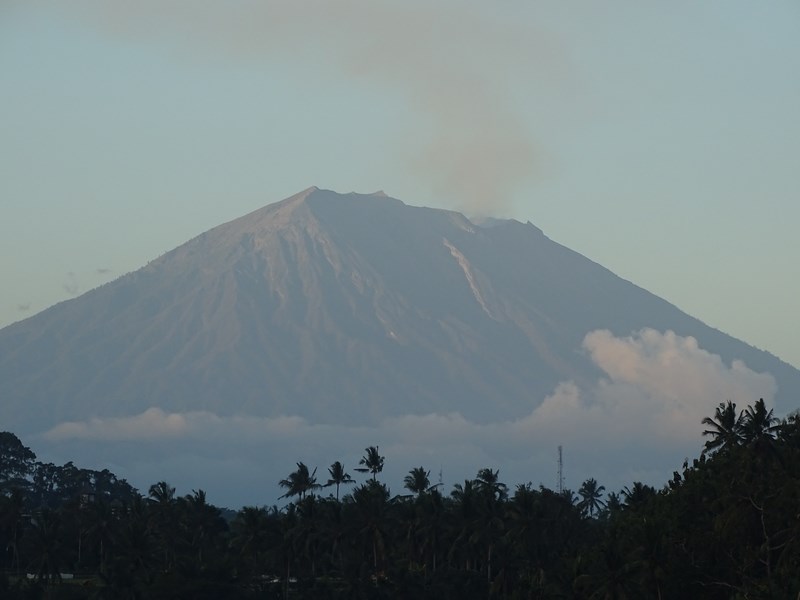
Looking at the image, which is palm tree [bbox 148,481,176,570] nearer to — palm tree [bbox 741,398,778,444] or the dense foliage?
the dense foliage

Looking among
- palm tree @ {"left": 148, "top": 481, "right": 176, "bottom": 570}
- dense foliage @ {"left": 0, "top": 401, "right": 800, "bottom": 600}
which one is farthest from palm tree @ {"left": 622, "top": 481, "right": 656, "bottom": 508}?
palm tree @ {"left": 148, "top": 481, "right": 176, "bottom": 570}

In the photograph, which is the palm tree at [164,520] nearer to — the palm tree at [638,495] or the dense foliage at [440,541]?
the dense foliage at [440,541]

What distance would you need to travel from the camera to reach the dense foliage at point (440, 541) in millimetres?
125500

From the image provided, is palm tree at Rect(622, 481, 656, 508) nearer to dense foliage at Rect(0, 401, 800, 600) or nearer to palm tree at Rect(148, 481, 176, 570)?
dense foliage at Rect(0, 401, 800, 600)

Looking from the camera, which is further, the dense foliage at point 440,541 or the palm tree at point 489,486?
the palm tree at point 489,486

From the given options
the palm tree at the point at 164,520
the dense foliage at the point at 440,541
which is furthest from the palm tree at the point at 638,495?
the palm tree at the point at 164,520

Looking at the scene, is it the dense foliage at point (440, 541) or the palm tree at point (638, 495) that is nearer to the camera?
the dense foliage at point (440, 541)

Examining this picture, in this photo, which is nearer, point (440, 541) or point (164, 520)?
point (440, 541)

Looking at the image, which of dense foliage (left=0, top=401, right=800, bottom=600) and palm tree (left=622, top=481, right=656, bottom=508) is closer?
dense foliage (left=0, top=401, right=800, bottom=600)

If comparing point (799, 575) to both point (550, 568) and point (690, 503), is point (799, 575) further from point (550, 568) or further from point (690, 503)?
point (550, 568)

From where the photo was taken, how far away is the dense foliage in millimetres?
125500

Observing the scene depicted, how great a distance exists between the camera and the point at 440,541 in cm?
16600

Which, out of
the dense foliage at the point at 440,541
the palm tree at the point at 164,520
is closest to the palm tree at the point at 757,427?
the dense foliage at the point at 440,541

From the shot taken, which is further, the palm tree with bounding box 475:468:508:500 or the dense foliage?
the palm tree with bounding box 475:468:508:500
